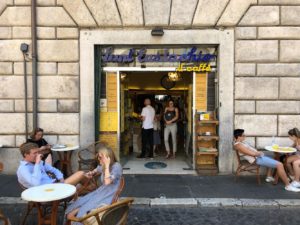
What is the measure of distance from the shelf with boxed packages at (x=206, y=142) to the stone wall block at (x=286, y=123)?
4.63 ft

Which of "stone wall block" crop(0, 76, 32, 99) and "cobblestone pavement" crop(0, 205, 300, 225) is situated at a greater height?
"stone wall block" crop(0, 76, 32, 99)

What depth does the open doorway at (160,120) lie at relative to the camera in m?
8.35

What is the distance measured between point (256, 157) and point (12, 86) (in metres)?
5.60

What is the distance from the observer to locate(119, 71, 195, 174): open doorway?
27.4ft

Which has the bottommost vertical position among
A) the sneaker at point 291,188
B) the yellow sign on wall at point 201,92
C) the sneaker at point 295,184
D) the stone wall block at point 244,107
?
the sneaker at point 291,188

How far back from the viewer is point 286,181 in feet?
20.9

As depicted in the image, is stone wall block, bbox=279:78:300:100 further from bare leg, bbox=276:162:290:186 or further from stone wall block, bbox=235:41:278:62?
bare leg, bbox=276:162:290:186

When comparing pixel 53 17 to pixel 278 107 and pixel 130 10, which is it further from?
pixel 278 107

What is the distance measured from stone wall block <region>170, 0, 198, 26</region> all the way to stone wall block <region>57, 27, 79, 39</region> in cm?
220

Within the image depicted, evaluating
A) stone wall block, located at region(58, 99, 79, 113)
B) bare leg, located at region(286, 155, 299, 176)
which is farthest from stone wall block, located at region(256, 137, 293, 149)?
stone wall block, located at region(58, 99, 79, 113)

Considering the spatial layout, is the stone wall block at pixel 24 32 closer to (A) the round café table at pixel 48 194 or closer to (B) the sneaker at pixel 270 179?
(A) the round café table at pixel 48 194

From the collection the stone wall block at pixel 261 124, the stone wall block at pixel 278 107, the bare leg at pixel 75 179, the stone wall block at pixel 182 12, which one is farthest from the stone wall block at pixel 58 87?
the stone wall block at pixel 278 107

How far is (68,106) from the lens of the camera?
7.63 m

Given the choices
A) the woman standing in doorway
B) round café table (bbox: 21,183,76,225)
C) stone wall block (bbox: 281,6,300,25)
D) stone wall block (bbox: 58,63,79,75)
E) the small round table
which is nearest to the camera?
round café table (bbox: 21,183,76,225)
